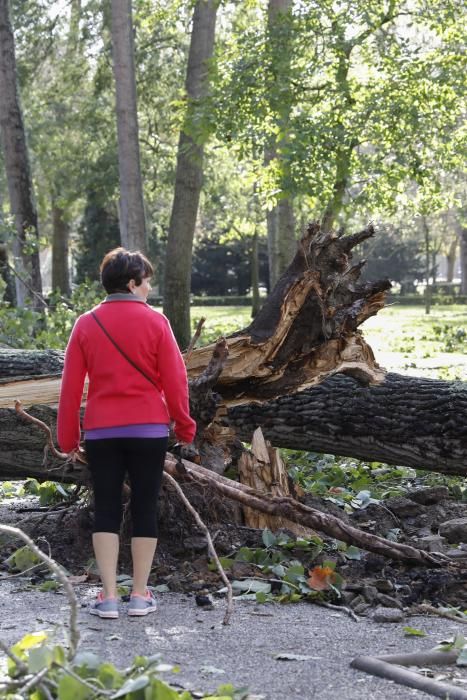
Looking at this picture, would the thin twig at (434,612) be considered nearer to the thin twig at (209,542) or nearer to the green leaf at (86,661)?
the thin twig at (209,542)

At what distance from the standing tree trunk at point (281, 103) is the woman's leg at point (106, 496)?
12.0m

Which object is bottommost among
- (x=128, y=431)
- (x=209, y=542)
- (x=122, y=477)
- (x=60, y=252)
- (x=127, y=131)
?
(x=209, y=542)

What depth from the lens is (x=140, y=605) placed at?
5.08 meters

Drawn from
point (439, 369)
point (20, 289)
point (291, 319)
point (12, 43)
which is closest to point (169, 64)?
point (12, 43)

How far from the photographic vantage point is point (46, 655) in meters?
3.40

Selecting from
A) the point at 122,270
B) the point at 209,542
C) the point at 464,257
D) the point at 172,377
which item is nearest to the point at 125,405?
the point at 172,377

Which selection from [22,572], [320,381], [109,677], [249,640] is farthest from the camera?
[320,381]

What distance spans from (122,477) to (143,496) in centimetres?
13

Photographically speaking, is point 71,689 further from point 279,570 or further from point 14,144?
point 14,144

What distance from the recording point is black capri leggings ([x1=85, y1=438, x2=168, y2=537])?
5199mm

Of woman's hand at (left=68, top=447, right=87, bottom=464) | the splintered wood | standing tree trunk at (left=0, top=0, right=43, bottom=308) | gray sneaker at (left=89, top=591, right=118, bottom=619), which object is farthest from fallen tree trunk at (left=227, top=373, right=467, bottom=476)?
standing tree trunk at (left=0, top=0, right=43, bottom=308)

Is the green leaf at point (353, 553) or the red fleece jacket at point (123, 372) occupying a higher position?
the red fleece jacket at point (123, 372)

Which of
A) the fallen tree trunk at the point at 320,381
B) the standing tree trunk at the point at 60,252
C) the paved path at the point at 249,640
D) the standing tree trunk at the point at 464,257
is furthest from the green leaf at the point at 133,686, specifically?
the standing tree trunk at the point at 464,257

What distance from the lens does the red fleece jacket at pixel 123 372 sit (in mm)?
5133
